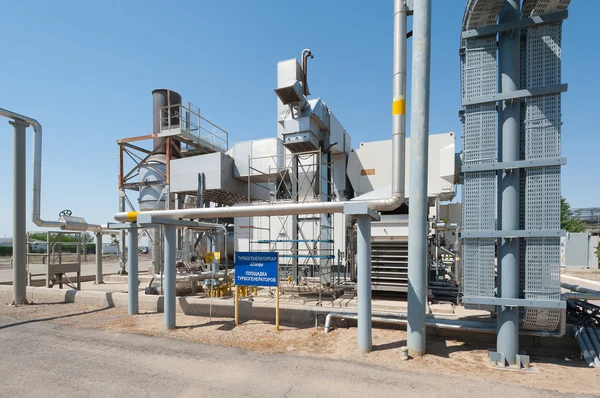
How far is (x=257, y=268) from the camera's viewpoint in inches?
293

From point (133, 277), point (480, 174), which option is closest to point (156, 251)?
point (133, 277)

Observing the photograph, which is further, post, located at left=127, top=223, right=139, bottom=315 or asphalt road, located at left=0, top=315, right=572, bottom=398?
post, located at left=127, top=223, right=139, bottom=315

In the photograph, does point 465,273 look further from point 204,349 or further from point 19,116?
point 19,116

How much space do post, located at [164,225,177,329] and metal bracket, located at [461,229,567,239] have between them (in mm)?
6285

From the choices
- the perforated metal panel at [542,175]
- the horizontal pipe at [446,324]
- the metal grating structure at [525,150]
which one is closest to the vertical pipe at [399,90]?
the metal grating structure at [525,150]

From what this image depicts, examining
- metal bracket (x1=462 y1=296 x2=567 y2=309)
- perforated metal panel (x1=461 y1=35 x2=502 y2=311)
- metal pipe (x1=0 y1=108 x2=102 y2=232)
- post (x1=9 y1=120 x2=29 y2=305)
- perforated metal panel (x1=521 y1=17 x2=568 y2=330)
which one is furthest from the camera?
metal pipe (x1=0 y1=108 x2=102 y2=232)

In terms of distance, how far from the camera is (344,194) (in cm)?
1448

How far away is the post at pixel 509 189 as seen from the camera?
505 cm

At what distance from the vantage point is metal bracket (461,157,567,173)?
480 cm

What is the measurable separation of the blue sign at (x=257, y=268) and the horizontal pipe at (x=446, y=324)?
1550mm

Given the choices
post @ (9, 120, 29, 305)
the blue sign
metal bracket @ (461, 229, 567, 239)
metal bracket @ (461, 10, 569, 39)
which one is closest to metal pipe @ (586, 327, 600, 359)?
metal bracket @ (461, 229, 567, 239)

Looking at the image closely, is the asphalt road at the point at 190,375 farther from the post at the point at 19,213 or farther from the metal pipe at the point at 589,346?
the post at the point at 19,213

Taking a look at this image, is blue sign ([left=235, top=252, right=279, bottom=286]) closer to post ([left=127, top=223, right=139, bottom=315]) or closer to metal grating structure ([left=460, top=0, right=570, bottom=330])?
post ([left=127, top=223, right=139, bottom=315])

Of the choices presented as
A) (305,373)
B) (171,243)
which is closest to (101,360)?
(171,243)
